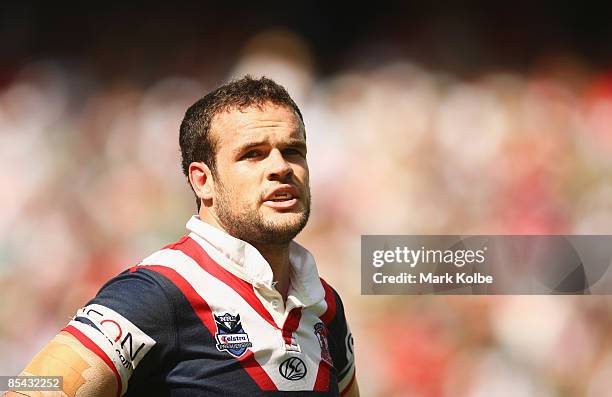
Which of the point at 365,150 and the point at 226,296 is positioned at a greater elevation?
the point at 365,150

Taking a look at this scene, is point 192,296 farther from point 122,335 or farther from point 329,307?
point 329,307

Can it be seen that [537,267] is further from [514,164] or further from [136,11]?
[136,11]

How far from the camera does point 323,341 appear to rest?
1.44 m

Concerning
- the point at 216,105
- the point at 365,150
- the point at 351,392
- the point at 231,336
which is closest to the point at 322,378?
the point at 231,336

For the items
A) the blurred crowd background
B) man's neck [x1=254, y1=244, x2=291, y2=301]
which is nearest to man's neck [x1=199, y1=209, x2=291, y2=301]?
man's neck [x1=254, y1=244, x2=291, y2=301]

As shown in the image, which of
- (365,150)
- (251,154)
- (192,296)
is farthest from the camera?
(365,150)

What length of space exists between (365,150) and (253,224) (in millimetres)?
1386

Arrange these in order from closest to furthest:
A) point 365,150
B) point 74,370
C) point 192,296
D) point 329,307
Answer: point 74,370 < point 192,296 < point 329,307 < point 365,150

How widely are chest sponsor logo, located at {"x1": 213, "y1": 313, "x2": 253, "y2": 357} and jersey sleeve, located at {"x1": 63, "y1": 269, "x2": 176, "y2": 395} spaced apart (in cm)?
9

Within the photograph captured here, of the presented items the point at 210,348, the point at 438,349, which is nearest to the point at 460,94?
the point at 438,349

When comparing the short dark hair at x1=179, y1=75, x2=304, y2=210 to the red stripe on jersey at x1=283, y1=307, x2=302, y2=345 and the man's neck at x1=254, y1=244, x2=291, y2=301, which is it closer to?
the man's neck at x1=254, y1=244, x2=291, y2=301

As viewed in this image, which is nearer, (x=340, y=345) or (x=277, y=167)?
(x=277, y=167)

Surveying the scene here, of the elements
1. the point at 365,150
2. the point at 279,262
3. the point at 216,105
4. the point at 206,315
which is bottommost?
the point at 206,315

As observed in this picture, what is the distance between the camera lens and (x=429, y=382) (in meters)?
2.59
